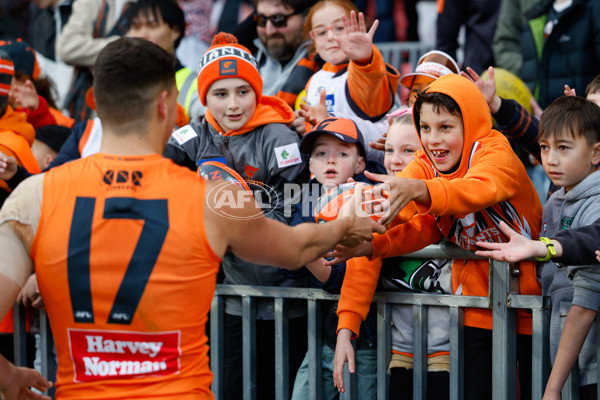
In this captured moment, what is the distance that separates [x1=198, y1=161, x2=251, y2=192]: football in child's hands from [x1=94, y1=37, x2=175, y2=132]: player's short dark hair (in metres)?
1.46

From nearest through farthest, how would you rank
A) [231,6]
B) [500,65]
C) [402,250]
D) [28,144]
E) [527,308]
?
[527,308] < [402,250] < [28,144] < [500,65] < [231,6]

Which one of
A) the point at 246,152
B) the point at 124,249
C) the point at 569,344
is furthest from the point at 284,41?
the point at 124,249

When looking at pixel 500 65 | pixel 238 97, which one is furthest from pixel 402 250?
pixel 500 65

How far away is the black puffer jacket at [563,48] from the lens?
6430 millimetres

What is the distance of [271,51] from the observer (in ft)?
21.7

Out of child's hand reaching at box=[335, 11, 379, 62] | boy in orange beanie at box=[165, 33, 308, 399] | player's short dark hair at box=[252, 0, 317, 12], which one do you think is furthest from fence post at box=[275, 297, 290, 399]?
player's short dark hair at box=[252, 0, 317, 12]

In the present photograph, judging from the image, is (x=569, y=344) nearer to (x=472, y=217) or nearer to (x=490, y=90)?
(x=472, y=217)

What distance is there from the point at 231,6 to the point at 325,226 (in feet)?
21.4

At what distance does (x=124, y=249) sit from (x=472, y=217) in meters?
1.85

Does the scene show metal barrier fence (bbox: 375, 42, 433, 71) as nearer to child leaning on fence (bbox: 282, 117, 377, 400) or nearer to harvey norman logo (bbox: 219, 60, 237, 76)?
harvey norman logo (bbox: 219, 60, 237, 76)

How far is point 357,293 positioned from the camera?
4.01 meters

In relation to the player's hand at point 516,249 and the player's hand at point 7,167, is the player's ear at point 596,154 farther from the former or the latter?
the player's hand at point 7,167

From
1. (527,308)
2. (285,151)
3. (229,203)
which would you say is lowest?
(527,308)

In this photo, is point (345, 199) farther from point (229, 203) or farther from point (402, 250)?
point (229, 203)
